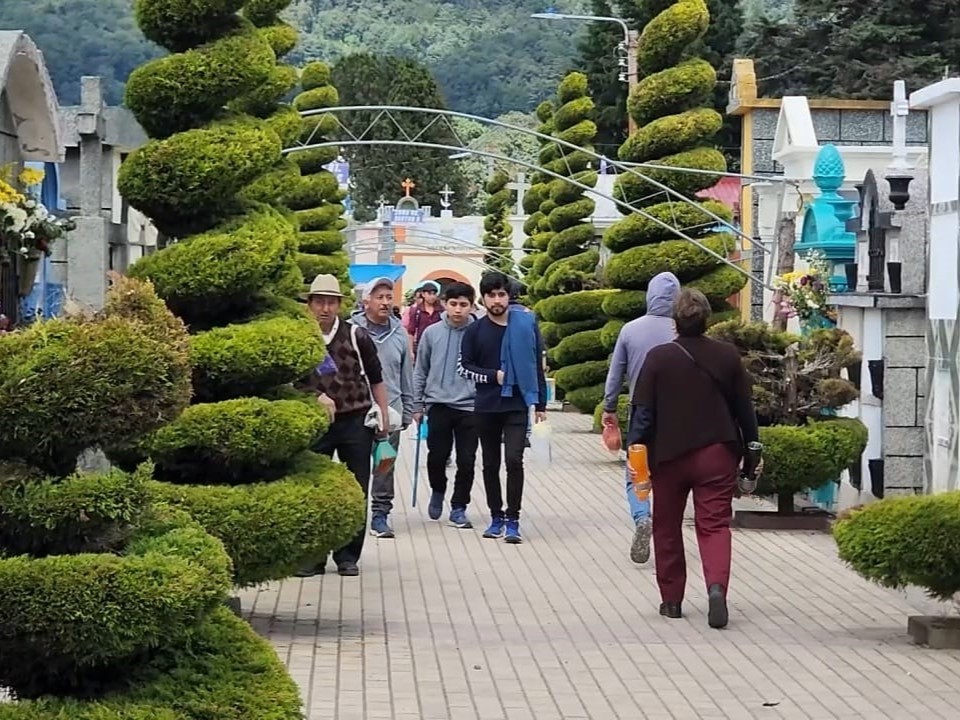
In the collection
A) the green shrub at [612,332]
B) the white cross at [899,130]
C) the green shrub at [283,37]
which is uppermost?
the green shrub at [283,37]

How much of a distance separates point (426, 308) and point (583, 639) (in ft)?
40.1

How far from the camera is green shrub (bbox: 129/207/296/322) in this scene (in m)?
9.27

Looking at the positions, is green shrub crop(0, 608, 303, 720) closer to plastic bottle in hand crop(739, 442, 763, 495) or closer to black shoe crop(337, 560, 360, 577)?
plastic bottle in hand crop(739, 442, 763, 495)

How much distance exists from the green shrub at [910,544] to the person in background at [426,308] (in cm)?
1109

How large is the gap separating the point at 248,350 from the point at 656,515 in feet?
8.62

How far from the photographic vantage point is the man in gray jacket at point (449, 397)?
14.4 metres

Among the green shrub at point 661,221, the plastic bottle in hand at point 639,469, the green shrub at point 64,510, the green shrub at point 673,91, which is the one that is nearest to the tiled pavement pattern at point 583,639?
the plastic bottle in hand at point 639,469

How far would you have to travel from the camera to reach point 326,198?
32.0 meters

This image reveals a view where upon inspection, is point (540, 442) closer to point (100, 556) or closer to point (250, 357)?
point (250, 357)

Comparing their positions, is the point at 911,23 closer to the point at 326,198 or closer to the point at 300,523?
the point at 326,198

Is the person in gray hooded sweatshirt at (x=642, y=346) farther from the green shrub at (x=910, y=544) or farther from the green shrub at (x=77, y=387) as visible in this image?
the green shrub at (x=77, y=387)

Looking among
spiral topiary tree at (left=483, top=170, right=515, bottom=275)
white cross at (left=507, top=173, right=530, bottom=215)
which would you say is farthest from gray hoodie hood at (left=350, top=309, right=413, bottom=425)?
white cross at (left=507, top=173, right=530, bottom=215)

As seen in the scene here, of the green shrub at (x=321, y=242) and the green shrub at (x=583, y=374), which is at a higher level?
the green shrub at (x=321, y=242)

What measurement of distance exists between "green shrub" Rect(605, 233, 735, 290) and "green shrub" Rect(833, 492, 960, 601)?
9979mm
